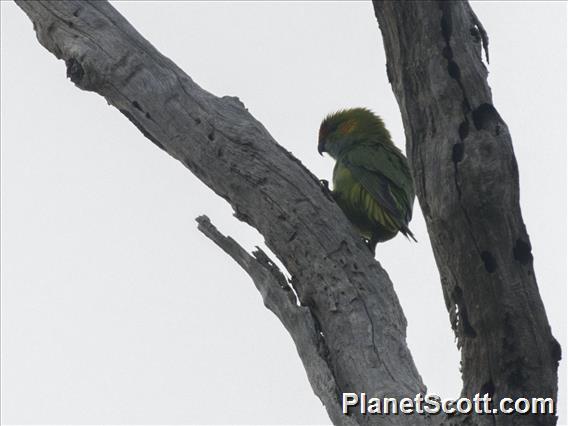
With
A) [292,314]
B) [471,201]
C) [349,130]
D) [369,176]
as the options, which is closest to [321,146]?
[349,130]

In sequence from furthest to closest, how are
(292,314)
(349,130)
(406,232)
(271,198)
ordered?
(349,130), (406,232), (271,198), (292,314)

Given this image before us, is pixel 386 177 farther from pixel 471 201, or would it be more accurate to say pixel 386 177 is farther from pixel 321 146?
pixel 471 201

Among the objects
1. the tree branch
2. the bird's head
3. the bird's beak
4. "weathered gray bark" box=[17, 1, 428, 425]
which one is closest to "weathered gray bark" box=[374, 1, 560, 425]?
"weathered gray bark" box=[17, 1, 428, 425]

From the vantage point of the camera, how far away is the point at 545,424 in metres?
3.25

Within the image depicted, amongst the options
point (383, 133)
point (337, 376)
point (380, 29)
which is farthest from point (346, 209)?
point (380, 29)

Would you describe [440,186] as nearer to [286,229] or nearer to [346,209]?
[286,229]

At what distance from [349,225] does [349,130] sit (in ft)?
7.85

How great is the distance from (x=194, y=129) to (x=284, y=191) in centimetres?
63

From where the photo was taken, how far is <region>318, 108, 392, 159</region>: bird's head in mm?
6750

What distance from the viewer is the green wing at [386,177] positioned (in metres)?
5.99

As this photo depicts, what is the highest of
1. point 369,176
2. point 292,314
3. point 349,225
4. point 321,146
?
point 321,146

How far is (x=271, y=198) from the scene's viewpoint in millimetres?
4500

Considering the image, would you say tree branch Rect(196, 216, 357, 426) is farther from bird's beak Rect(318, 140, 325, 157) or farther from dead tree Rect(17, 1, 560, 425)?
bird's beak Rect(318, 140, 325, 157)

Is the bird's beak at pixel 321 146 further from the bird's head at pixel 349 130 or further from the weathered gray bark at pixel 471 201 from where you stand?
the weathered gray bark at pixel 471 201
